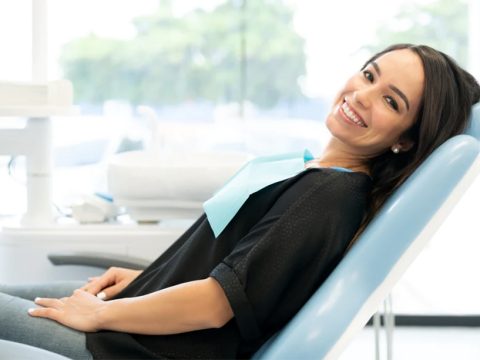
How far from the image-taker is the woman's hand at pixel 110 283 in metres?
1.65

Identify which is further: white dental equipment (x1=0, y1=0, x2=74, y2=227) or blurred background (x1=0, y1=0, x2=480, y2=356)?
blurred background (x1=0, y1=0, x2=480, y2=356)

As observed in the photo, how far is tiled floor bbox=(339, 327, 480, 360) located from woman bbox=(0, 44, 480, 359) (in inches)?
52.1

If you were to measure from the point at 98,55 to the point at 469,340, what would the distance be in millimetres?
2030

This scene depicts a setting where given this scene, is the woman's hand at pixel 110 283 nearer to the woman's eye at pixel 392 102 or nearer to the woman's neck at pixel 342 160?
the woman's neck at pixel 342 160

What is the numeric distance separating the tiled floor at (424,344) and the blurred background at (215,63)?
3.37ft

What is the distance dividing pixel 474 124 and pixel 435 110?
0.08m

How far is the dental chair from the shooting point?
1189 millimetres

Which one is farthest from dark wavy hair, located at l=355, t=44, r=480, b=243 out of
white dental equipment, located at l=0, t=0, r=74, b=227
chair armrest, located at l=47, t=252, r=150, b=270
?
white dental equipment, located at l=0, t=0, r=74, b=227

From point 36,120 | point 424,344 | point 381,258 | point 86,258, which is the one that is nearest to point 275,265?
point 381,258

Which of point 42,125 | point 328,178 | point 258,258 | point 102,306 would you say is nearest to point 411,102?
point 328,178

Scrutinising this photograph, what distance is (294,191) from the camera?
130 centimetres

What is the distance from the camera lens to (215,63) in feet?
11.6

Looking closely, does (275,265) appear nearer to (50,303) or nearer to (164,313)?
(164,313)

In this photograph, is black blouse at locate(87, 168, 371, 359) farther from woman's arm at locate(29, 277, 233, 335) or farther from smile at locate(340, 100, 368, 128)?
smile at locate(340, 100, 368, 128)
